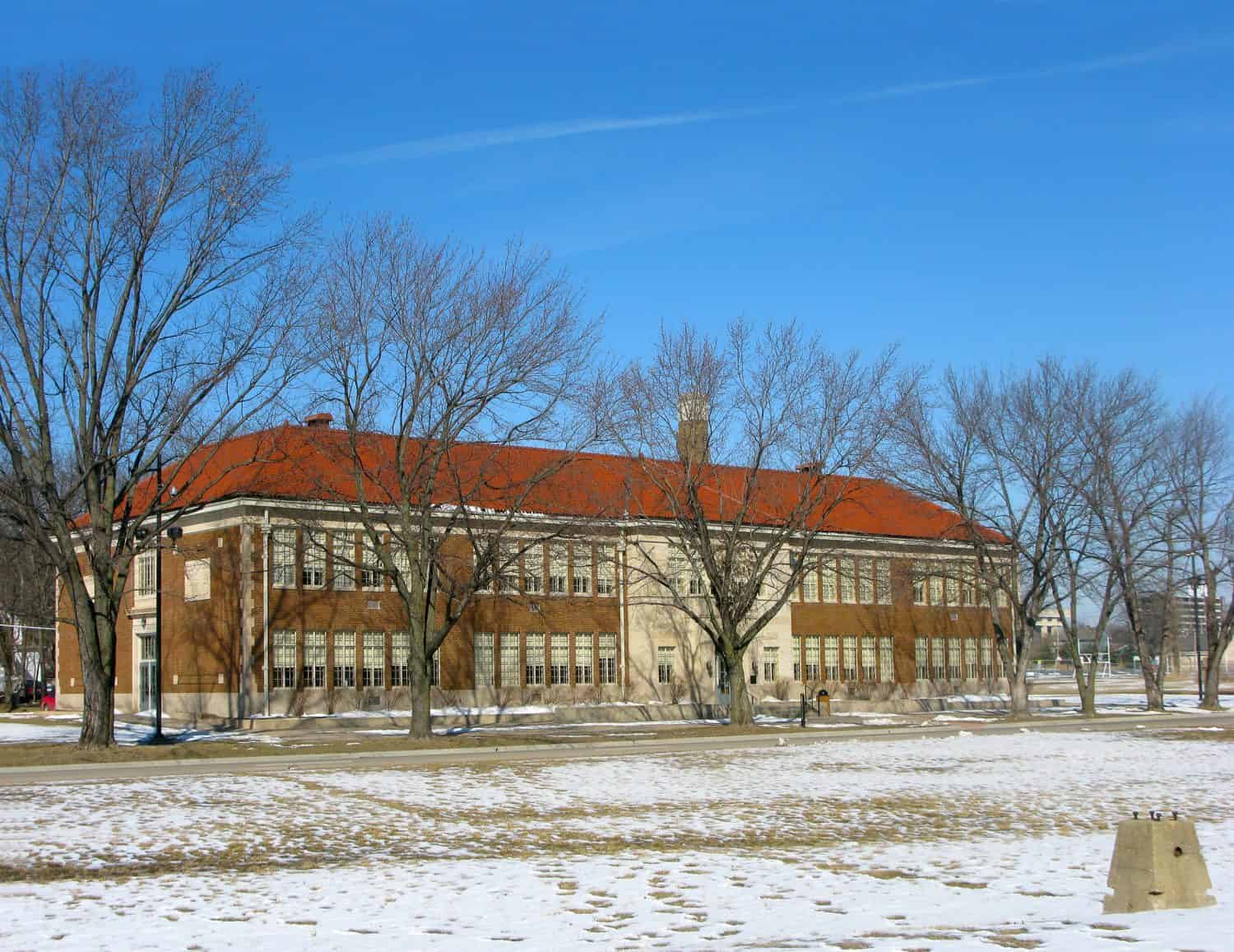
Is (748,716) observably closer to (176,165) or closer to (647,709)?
(647,709)

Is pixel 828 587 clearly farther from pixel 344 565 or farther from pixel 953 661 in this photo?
pixel 344 565

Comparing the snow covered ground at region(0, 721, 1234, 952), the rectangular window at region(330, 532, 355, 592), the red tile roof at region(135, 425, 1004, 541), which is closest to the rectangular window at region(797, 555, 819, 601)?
the red tile roof at region(135, 425, 1004, 541)

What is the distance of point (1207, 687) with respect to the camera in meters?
52.2

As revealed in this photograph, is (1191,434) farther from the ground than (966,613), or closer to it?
farther from the ground

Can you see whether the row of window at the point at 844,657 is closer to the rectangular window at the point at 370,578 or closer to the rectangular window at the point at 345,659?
the rectangular window at the point at 370,578

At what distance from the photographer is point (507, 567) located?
122ft

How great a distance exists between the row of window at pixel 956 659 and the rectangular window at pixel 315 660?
Answer: 3014 centimetres

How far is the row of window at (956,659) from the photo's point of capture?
215ft

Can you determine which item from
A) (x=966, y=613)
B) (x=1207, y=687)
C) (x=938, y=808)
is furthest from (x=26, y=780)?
(x=966, y=613)

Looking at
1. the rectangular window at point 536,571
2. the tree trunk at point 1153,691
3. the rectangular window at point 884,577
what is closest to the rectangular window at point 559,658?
the rectangular window at point 536,571

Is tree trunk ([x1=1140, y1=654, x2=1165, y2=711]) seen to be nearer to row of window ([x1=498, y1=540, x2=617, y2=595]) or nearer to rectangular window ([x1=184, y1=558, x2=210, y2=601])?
row of window ([x1=498, y1=540, x2=617, y2=595])

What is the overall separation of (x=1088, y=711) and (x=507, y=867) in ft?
129

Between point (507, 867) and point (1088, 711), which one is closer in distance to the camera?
point (507, 867)

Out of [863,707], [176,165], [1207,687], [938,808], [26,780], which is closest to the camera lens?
[938,808]
